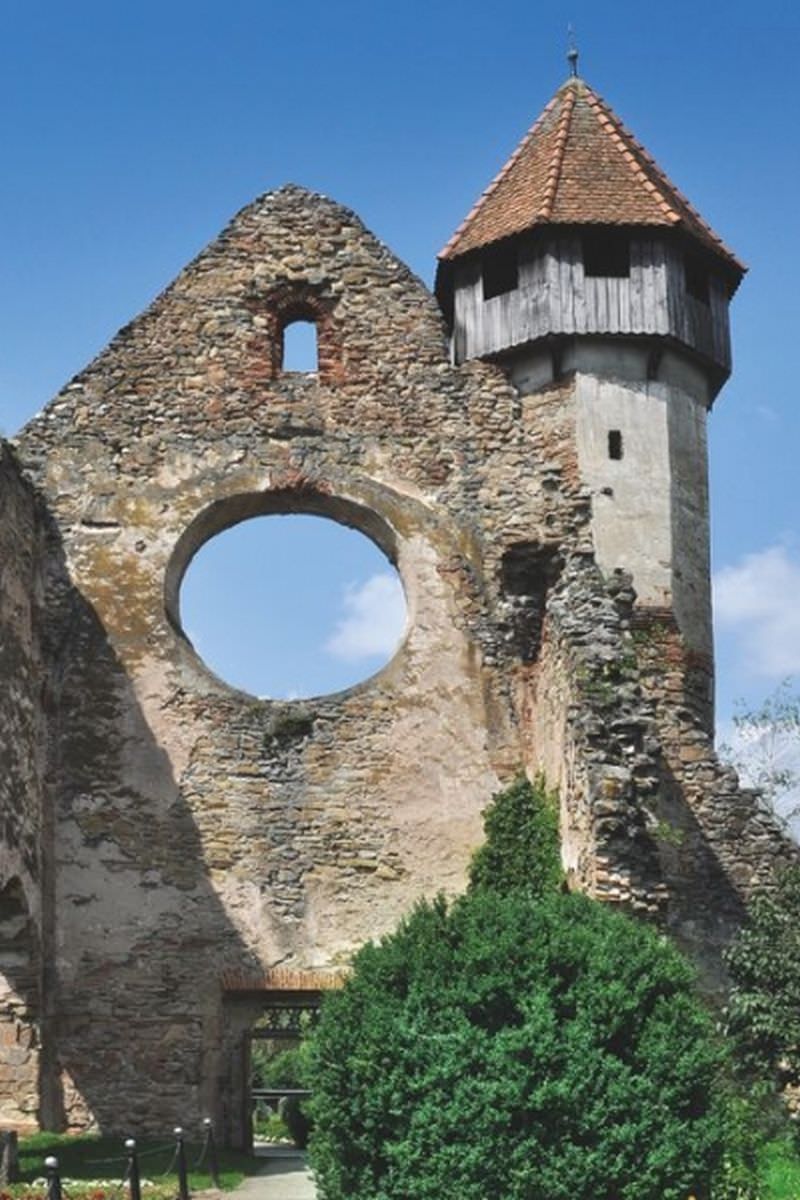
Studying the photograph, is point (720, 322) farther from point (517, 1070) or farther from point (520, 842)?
point (517, 1070)

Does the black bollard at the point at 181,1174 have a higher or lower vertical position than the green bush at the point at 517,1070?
lower

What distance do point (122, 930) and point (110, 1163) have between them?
253 cm

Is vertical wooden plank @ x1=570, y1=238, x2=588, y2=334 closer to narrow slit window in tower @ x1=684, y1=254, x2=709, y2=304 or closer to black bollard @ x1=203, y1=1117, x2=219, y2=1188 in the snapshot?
narrow slit window in tower @ x1=684, y1=254, x2=709, y2=304

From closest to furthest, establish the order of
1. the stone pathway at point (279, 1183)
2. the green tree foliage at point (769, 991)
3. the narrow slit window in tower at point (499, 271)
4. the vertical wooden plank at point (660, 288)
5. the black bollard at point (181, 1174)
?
the black bollard at point (181, 1174) → the stone pathway at point (279, 1183) → the green tree foliage at point (769, 991) → the vertical wooden plank at point (660, 288) → the narrow slit window in tower at point (499, 271)

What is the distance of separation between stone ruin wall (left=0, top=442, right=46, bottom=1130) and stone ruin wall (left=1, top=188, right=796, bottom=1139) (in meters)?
0.37

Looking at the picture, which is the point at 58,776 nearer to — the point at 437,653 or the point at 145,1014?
the point at 145,1014

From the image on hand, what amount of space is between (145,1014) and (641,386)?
8184 millimetres

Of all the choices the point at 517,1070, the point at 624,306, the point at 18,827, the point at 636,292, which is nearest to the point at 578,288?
the point at 624,306

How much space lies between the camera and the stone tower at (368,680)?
17.7 meters

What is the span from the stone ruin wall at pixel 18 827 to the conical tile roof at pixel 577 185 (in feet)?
19.9

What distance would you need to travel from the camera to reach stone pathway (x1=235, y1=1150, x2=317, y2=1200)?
15.8 meters

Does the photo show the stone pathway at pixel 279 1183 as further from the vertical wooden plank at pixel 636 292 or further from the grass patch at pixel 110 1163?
the vertical wooden plank at pixel 636 292

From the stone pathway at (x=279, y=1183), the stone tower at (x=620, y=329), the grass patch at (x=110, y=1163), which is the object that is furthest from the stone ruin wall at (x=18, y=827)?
the stone tower at (x=620, y=329)

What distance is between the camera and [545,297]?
64.0ft
